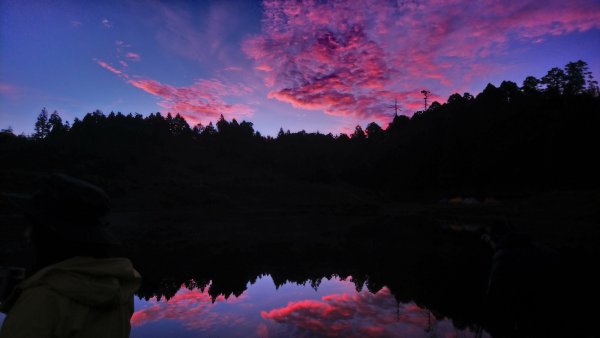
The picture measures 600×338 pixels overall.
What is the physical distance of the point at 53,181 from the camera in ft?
7.48

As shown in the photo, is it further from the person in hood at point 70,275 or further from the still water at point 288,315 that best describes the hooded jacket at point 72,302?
the still water at point 288,315

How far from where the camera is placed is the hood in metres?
1.85

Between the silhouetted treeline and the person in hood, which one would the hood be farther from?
the silhouetted treeline

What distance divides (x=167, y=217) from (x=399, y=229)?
2177 cm

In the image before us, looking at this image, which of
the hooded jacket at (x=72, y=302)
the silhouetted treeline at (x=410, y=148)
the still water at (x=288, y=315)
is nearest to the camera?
the hooded jacket at (x=72, y=302)

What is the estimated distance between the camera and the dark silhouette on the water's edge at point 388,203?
10.9 metres

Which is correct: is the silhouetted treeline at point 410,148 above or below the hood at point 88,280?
above

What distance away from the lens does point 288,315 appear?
10352 millimetres

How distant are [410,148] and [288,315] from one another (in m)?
82.2

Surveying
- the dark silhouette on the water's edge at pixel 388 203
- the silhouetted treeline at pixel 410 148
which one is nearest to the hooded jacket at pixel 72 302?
the dark silhouette on the water's edge at pixel 388 203

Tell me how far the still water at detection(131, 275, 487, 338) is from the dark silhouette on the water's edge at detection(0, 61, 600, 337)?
0.75 m

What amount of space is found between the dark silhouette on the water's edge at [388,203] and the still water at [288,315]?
0.75 m

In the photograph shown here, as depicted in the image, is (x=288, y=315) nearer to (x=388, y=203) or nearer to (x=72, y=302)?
(x=72, y=302)

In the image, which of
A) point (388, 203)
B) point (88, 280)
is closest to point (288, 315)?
point (88, 280)
